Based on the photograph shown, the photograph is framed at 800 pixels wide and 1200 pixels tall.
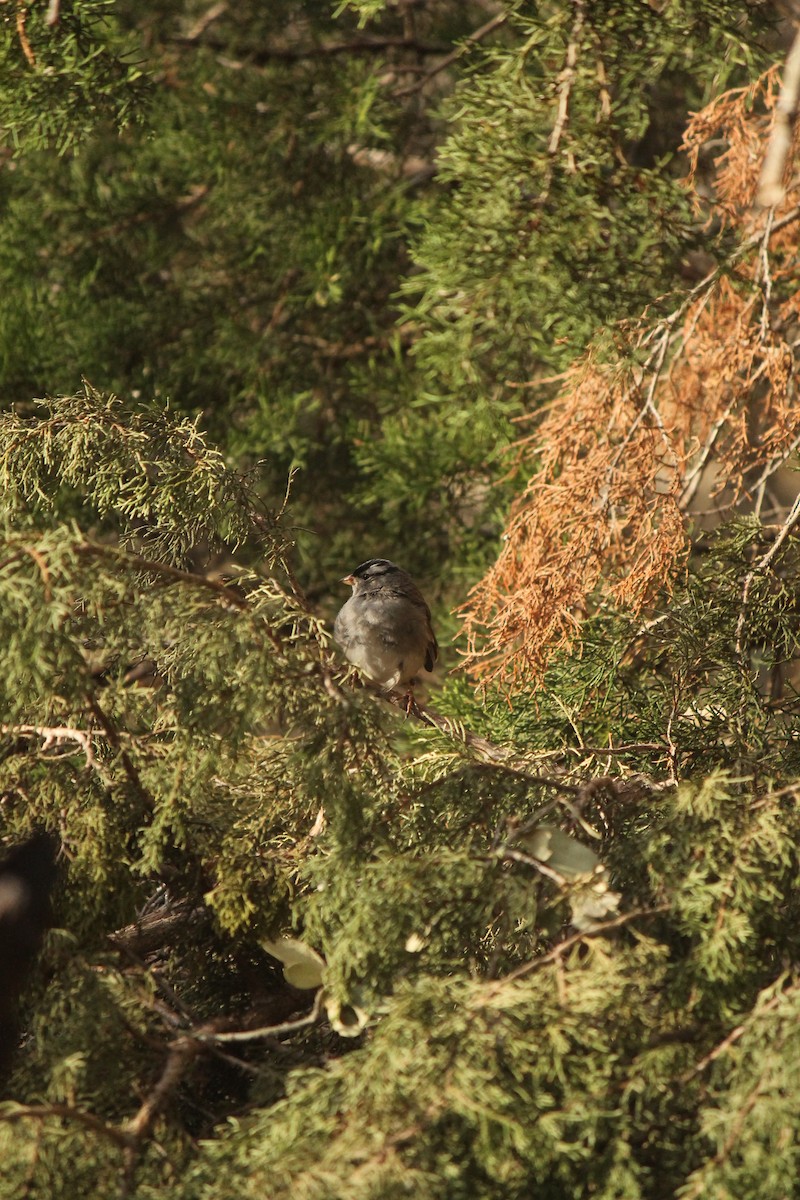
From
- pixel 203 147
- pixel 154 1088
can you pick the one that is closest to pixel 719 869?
pixel 154 1088

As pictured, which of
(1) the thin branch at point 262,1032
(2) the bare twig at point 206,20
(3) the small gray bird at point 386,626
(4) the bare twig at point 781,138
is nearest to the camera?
(1) the thin branch at point 262,1032

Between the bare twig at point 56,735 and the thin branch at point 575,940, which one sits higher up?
the thin branch at point 575,940

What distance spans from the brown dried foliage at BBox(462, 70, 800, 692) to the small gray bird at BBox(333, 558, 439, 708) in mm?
615

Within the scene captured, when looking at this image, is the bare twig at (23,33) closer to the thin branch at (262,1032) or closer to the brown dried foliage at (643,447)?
the brown dried foliage at (643,447)

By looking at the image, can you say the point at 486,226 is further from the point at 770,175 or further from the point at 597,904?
the point at 597,904

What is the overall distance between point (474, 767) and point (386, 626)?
1314mm

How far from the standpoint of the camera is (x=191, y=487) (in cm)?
174

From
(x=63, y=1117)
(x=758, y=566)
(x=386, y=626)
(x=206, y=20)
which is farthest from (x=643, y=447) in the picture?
(x=206, y=20)

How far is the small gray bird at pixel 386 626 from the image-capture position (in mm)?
2875

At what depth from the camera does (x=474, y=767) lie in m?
1.57

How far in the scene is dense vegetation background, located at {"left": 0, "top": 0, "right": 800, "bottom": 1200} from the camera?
118cm

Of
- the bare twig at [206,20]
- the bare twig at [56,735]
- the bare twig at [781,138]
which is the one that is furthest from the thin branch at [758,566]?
the bare twig at [206,20]

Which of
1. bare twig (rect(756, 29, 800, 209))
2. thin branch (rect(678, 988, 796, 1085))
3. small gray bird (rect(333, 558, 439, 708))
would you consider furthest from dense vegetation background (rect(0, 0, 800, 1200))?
bare twig (rect(756, 29, 800, 209))

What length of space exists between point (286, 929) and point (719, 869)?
54 centimetres
